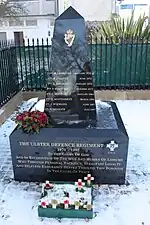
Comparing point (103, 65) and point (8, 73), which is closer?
point (8, 73)

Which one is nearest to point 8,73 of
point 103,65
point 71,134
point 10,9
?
point 103,65

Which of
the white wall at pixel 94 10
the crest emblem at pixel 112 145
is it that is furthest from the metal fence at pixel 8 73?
the white wall at pixel 94 10

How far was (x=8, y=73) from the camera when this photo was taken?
626cm

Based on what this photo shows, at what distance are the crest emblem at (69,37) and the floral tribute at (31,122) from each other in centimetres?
98

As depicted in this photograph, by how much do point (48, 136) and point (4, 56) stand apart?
130 inches

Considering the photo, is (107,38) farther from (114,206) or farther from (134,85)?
(114,206)

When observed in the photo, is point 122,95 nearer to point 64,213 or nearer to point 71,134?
point 71,134

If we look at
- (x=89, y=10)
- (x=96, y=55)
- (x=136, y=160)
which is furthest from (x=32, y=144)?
(x=89, y=10)

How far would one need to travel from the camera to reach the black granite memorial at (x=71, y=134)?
327 cm

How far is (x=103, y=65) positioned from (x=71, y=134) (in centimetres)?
416

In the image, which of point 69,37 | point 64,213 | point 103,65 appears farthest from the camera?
point 103,65

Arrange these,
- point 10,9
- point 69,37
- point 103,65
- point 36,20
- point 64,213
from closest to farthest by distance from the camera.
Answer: point 64,213
point 69,37
point 103,65
point 10,9
point 36,20

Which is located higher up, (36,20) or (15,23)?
(36,20)

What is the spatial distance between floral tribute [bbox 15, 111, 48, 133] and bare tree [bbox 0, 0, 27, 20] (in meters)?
16.1
